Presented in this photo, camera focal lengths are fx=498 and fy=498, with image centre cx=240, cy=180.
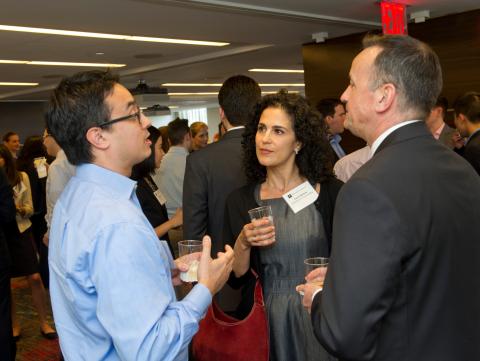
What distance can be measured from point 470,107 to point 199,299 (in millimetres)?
3560

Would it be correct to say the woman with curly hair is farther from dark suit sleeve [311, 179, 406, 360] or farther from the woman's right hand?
dark suit sleeve [311, 179, 406, 360]

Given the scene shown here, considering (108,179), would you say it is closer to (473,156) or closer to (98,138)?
(98,138)

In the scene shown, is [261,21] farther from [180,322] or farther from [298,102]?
[180,322]

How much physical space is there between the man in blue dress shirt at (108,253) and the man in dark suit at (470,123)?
2.94m

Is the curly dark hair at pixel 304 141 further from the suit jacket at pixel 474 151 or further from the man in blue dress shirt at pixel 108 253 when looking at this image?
the suit jacket at pixel 474 151

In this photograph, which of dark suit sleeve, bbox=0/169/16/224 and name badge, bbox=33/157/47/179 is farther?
name badge, bbox=33/157/47/179

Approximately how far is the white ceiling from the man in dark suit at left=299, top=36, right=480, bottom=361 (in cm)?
397

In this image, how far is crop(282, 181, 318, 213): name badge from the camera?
6.80 feet

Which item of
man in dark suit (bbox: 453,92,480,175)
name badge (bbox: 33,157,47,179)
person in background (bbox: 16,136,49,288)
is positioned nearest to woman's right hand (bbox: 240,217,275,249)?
man in dark suit (bbox: 453,92,480,175)

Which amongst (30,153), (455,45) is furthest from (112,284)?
(455,45)

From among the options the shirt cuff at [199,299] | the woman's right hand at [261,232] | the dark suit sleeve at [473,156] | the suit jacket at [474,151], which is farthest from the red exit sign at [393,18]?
the shirt cuff at [199,299]

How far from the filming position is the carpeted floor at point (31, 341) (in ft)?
12.8

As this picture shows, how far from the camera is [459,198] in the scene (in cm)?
123

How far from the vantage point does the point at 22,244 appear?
412 cm
